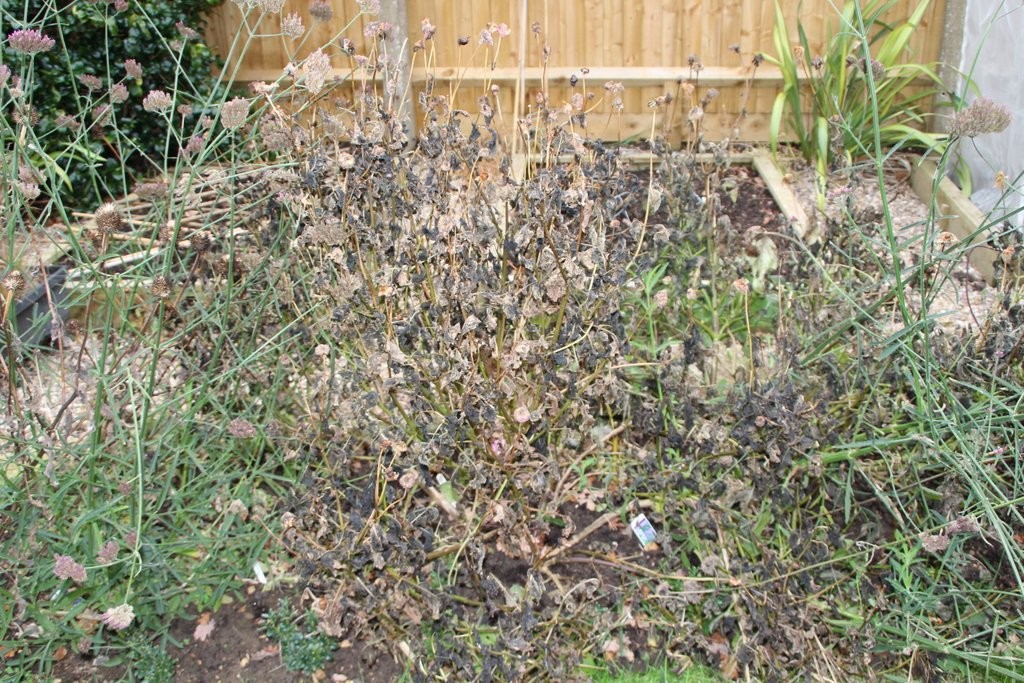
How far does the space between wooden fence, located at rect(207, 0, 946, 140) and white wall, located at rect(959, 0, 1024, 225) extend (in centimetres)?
53

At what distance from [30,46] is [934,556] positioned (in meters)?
2.92

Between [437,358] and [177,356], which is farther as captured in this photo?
[177,356]

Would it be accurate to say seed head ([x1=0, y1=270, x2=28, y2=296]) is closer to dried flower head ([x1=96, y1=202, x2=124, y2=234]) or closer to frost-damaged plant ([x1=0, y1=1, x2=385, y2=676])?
frost-damaged plant ([x1=0, y1=1, x2=385, y2=676])

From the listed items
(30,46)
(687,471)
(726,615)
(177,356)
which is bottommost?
(726,615)

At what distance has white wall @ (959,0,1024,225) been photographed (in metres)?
4.77

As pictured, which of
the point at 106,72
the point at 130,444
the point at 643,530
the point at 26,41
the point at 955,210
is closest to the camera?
the point at 26,41

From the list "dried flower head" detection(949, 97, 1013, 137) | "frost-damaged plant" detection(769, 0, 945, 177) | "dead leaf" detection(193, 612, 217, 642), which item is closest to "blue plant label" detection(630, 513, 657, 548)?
"dead leaf" detection(193, 612, 217, 642)

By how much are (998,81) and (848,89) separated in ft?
2.44

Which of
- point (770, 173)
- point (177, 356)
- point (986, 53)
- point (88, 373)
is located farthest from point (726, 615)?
point (986, 53)

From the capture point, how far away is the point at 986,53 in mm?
5098

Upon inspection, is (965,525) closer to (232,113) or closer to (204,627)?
(204,627)

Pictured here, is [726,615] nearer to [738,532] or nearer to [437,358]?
[738,532]

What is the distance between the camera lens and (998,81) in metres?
4.99

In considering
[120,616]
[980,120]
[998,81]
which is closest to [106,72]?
[120,616]
